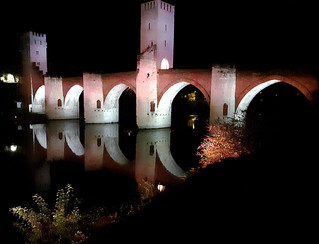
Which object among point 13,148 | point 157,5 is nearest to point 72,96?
point 157,5

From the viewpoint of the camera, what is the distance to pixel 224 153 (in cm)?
832

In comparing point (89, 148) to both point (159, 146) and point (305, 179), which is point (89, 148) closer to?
point (159, 146)

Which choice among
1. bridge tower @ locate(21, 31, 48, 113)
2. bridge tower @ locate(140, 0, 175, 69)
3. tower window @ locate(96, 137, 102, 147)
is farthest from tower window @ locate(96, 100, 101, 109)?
bridge tower @ locate(21, 31, 48, 113)

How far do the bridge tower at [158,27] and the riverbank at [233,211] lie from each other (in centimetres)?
1552

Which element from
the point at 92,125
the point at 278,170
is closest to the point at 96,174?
the point at 278,170

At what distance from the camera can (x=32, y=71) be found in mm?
27156

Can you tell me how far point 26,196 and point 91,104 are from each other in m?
14.6

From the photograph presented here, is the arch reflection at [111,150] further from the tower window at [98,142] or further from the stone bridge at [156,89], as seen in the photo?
the stone bridge at [156,89]

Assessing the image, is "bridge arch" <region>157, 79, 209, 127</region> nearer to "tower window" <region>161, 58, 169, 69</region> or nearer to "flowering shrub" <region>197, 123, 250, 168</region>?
"tower window" <region>161, 58, 169, 69</region>

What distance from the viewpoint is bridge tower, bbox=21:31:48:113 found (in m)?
26.9

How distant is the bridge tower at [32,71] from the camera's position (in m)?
26.9

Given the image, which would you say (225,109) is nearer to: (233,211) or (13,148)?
(13,148)

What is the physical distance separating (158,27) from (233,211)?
1720cm

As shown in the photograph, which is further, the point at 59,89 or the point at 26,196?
the point at 59,89
